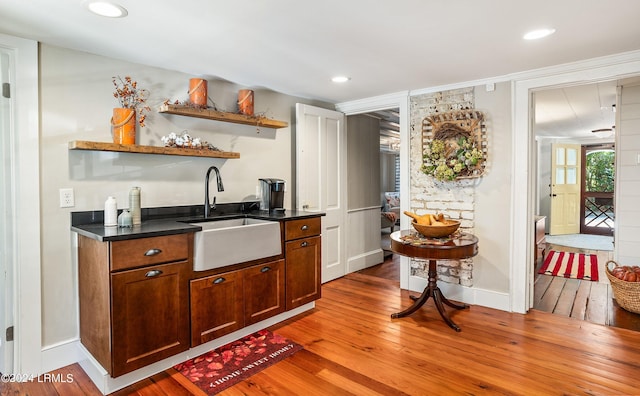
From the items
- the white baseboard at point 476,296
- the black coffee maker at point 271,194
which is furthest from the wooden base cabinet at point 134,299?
the white baseboard at point 476,296

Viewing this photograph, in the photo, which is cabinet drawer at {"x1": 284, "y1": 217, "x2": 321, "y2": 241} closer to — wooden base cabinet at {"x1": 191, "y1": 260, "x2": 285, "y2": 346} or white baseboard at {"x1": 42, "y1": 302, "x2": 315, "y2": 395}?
wooden base cabinet at {"x1": 191, "y1": 260, "x2": 285, "y2": 346}

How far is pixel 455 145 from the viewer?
3424 millimetres

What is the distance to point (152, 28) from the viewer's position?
2113 millimetres

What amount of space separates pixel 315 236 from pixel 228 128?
1.27 m

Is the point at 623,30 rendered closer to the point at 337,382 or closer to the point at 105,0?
the point at 337,382

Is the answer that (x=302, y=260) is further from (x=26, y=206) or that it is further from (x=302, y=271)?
(x=26, y=206)

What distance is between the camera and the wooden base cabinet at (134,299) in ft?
6.48

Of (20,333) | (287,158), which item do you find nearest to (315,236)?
(287,158)

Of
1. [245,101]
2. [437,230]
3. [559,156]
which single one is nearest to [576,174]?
[559,156]

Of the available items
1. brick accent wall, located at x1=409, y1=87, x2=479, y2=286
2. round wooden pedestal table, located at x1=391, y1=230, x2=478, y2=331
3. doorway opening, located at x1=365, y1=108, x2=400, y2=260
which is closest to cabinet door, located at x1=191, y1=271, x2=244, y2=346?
round wooden pedestal table, located at x1=391, y1=230, x2=478, y2=331

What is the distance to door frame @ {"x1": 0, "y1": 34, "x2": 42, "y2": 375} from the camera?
7.13 feet

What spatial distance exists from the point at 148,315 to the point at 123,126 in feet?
4.32

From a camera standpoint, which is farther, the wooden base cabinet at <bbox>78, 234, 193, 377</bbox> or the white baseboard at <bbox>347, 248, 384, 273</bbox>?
the white baseboard at <bbox>347, 248, 384, 273</bbox>

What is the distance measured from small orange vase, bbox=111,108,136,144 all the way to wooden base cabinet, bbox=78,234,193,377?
72cm
